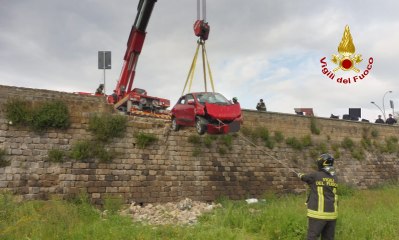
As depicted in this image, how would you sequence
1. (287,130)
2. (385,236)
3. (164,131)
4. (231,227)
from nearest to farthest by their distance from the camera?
(385,236) → (231,227) → (164,131) → (287,130)

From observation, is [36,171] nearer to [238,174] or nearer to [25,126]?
[25,126]

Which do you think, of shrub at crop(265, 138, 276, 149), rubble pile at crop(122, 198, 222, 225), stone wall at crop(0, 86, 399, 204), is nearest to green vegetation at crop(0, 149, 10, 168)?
stone wall at crop(0, 86, 399, 204)

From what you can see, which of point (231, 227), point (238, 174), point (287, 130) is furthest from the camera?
point (287, 130)

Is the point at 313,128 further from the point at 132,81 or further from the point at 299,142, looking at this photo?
the point at 132,81

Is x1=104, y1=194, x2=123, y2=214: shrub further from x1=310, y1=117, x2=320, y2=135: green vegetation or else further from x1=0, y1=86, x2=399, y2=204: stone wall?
x1=310, y1=117, x2=320, y2=135: green vegetation

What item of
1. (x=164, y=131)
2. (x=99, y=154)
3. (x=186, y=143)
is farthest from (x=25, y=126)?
(x=186, y=143)

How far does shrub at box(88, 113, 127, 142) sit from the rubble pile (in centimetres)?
248

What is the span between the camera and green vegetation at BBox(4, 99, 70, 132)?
11414 mm

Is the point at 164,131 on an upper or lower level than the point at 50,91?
lower

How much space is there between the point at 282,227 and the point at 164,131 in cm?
680

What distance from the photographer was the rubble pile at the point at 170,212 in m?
10.6

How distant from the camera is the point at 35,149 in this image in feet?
37.9

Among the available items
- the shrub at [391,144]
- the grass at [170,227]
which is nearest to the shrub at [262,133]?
the grass at [170,227]

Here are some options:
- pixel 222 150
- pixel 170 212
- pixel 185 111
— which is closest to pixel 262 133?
pixel 222 150
